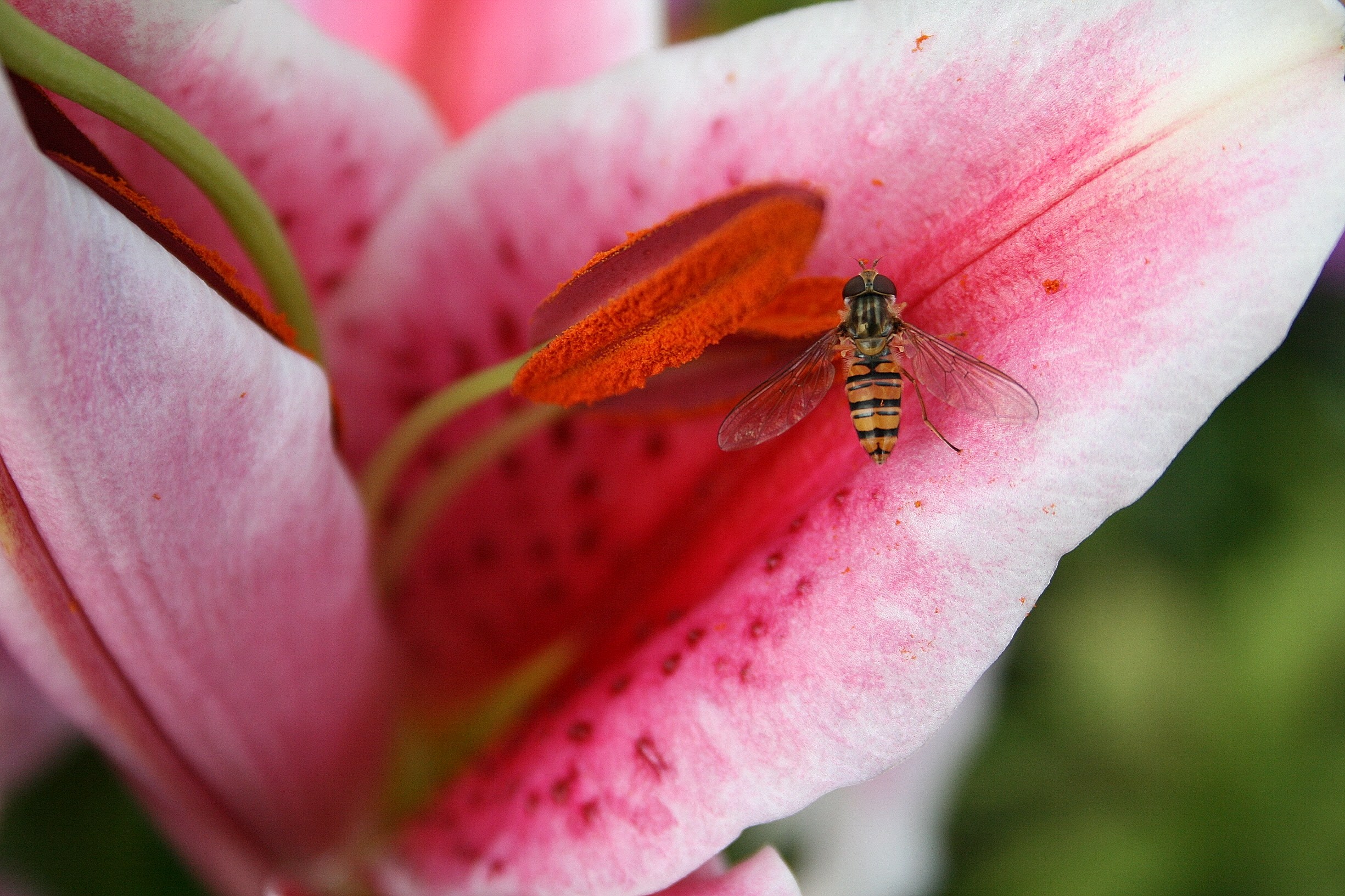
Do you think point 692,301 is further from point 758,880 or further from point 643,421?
point 758,880

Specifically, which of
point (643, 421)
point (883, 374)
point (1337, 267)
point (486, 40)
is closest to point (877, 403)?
point (883, 374)

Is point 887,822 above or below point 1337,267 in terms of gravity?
below

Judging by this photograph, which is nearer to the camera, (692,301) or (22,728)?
(692,301)

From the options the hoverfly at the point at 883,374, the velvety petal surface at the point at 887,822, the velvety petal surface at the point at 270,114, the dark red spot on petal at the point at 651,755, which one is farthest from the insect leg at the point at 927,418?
the velvety petal surface at the point at 887,822

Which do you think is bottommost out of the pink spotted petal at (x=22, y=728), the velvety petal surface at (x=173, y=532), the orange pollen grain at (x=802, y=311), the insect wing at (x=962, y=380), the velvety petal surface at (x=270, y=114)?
the insect wing at (x=962, y=380)

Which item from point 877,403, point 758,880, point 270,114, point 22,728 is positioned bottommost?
point 758,880

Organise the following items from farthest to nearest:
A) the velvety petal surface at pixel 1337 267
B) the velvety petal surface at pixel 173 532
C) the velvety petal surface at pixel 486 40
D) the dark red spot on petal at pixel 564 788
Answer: the velvety petal surface at pixel 1337 267
the velvety petal surface at pixel 486 40
the dark red spot on petal at pixel 564 788
the velvety petal surface at pixel 173 532

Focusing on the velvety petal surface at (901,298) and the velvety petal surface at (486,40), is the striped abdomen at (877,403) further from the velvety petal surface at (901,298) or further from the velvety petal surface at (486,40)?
the velvety petal surface at (486,40)
